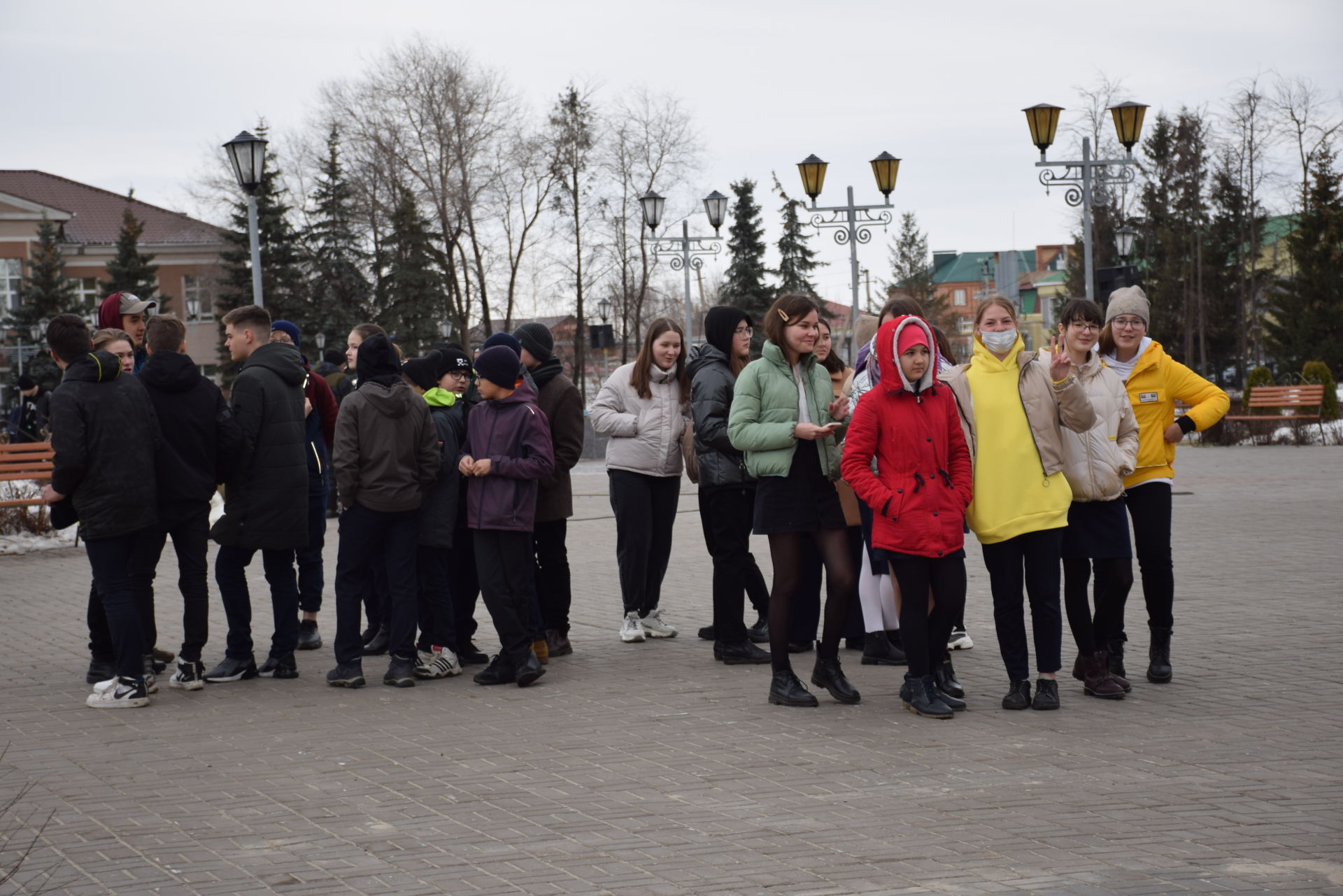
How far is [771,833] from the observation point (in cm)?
455

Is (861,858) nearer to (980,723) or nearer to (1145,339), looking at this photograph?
(980,723)

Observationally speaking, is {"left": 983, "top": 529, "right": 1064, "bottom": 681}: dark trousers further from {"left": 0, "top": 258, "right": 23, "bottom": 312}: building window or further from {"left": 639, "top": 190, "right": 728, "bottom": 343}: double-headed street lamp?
{"left": 0, "top": 258, "right": 23, "bottom": 312}: building window

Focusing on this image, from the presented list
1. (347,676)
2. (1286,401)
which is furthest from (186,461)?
(1286,401)

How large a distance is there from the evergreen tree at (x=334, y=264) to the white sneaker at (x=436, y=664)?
4605cm

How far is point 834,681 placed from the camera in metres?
6.56

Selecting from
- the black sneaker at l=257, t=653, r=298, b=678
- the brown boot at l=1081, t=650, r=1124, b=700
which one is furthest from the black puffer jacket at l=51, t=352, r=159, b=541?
the brown boot at l=1081, t=650, r=1124, b=700

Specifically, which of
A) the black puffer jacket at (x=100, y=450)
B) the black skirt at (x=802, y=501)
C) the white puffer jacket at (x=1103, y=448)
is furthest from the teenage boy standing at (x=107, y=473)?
the white puffer jacket at (x=1103, y=448)

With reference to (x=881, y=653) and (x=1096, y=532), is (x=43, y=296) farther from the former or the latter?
(x=1096, y=532)

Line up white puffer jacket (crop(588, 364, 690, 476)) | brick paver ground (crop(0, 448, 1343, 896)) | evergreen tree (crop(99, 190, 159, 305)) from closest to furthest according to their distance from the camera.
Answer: brick paver ground (crop(0, 448, 1343, 896))
white puffer jacket (crop(588, 364, 690, 476))
evergreen tree (crop(99, 190, 159, 305))

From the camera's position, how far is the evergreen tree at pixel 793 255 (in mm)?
57219

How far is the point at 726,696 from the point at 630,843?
230cm

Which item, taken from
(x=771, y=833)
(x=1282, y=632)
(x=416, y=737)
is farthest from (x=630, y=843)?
(x=1282, y=632)

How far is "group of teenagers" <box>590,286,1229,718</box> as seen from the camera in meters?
6.11

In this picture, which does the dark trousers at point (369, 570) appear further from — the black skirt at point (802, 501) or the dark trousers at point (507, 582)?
the black skirt at point (802, 501)
